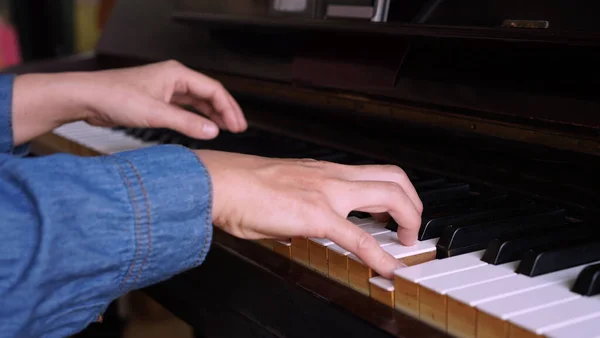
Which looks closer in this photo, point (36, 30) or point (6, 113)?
point (6, 113)

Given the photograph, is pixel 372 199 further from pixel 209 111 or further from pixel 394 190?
pixel 209 111

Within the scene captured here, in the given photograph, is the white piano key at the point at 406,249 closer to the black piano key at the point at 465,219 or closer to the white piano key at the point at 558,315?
→ the black piano key at the point at 465,219

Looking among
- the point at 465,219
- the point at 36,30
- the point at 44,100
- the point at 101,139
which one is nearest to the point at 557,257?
the point at 465,219

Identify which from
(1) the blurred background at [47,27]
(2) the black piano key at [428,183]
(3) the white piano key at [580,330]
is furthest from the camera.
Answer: (1) the blurred background at [47,27]

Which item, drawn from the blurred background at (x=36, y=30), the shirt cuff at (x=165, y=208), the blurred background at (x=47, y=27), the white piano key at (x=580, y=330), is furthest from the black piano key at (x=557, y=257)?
the blurred background at (x=36, y=30)

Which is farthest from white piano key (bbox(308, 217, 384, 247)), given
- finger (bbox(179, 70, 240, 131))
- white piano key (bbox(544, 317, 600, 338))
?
finger (bbox(179, 70, 240, 131))

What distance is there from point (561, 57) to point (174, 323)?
1395 millimetres

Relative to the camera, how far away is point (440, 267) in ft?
2.65

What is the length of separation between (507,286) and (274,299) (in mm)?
327

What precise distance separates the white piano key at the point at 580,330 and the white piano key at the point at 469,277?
0.12 meters

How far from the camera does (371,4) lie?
1.35m

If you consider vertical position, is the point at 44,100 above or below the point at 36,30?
above

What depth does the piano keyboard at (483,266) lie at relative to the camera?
679 millimetres

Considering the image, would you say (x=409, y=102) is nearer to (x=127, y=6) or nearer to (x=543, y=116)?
(x=543, y=116)
